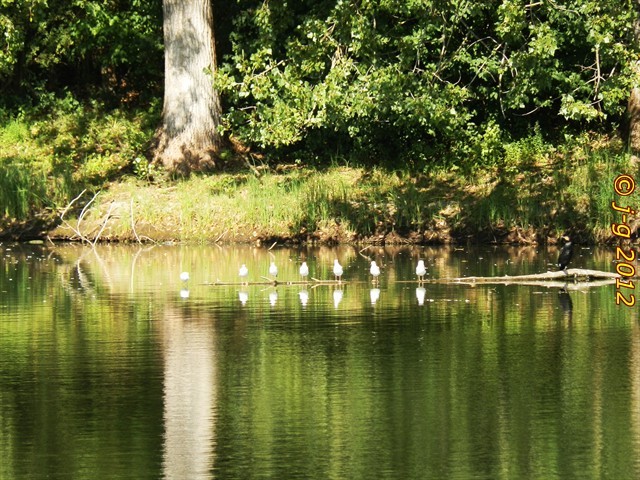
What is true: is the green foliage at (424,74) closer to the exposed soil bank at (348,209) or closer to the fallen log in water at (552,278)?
the exposed soil bank at (348,209)

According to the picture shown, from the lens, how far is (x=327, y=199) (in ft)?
110

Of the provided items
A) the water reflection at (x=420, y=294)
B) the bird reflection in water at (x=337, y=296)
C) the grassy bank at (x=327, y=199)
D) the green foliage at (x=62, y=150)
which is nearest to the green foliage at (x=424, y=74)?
the grassy bank at (x=327, y=199)

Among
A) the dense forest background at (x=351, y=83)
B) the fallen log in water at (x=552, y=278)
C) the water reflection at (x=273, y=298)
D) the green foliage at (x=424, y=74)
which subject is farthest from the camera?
the dense forest background at (x=351, y=83)

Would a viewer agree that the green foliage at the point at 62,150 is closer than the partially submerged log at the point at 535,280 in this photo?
No

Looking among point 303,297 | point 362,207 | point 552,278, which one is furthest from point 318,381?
point 362,207

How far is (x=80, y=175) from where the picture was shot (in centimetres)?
3659

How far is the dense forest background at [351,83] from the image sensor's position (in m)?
32.5

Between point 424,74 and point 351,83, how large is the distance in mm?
1944

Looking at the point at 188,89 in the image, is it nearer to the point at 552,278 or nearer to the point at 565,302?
the point at 552,278

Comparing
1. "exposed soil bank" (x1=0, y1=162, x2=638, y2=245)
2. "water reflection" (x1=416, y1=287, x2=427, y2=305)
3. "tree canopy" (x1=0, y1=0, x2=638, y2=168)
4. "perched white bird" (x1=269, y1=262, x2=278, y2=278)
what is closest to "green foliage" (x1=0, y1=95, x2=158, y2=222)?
"exposed soil bank" (x1=0, y1=162, x2=638, y2=245)

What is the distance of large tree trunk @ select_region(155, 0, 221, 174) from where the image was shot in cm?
3672

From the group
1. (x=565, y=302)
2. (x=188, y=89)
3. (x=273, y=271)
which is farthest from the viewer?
(x=188, y=89)

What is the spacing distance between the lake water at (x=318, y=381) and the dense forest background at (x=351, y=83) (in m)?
8.54

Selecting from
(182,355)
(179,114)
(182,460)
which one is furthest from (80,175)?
(182,460)
